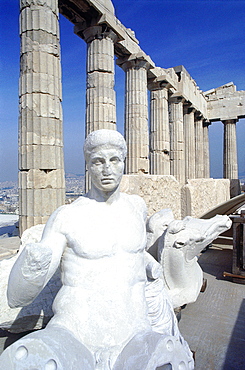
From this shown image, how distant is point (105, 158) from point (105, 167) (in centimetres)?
6

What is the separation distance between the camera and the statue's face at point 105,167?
6.33 ft

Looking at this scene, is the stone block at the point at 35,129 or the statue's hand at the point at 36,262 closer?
the statue's hand at the point at 36,262

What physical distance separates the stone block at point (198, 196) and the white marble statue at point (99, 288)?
4.77 m

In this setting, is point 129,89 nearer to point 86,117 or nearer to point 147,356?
point 86,117

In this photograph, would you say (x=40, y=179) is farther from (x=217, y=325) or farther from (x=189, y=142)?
(x=189, y=142)

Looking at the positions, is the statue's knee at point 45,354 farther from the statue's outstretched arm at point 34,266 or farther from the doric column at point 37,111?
the doric column at point 37,111

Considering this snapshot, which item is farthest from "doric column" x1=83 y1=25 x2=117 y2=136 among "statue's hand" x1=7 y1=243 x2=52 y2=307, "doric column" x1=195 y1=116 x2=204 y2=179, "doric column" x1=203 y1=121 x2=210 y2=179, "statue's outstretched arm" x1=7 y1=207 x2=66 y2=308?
"doric column" x1=203 y1=121 x2=210 y2=179

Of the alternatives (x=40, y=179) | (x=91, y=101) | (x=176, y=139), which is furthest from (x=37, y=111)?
(x=176, y=139)

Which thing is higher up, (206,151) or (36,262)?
(206,151)

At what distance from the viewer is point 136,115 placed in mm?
12117

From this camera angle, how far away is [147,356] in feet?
4.90

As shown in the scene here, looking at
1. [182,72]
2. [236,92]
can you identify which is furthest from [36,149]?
[236,92]

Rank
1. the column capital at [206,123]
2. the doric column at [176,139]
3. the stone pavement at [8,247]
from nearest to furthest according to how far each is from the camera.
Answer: the stone pavement at [8,247], the doric column at [176,139], the column capital at [206,123]

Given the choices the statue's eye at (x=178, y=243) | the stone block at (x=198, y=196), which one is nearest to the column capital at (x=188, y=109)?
the stone block at (x=198, y=196)
